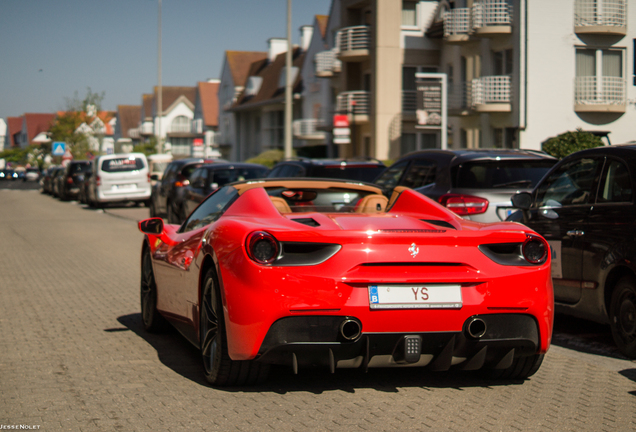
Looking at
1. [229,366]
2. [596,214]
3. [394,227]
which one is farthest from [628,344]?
[229,366]

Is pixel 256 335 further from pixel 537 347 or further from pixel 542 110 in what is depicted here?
pixel 542 110

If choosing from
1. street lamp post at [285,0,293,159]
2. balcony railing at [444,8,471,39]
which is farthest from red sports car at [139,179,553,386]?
balcony railing at [444,8,471,39]

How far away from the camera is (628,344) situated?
6.30 metres

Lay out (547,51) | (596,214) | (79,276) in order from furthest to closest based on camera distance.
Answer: (547,51) < (79,276) < (596,214)

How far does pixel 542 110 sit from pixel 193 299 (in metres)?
27.9

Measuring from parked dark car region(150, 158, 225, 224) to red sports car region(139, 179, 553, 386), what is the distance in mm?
14861

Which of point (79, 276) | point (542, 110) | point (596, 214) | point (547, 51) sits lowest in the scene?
point (79, 276)

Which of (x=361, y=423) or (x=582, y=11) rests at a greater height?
(x=582, y=11)

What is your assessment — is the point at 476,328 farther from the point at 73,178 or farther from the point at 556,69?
the point at 73,178

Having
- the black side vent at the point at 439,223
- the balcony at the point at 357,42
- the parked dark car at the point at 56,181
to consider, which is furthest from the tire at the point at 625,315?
the parked dark car at the point at 56,181

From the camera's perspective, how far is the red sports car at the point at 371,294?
181 inches

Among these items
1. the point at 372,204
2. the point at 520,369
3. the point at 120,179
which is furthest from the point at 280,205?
the point at 120,179

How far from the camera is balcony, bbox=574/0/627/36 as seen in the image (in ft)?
102

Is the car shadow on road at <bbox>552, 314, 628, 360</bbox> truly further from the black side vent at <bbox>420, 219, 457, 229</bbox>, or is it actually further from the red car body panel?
the black side vent at <bbox>420, 219, 457, 229</bbox>
